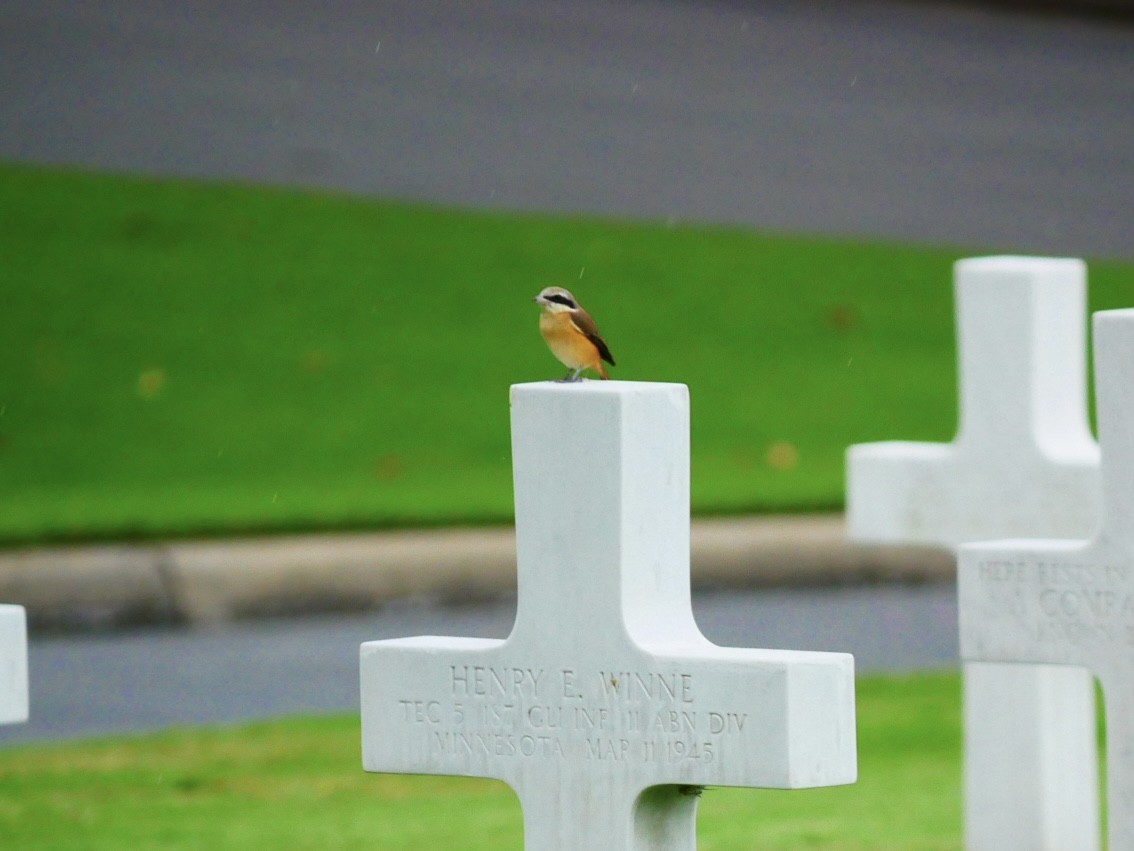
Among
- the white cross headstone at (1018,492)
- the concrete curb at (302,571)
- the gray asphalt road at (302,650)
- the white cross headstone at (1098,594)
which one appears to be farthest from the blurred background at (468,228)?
the white cross headstone at (1098,594)

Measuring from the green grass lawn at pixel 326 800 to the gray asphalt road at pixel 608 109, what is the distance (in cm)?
857

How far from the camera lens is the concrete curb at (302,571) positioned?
417 inches

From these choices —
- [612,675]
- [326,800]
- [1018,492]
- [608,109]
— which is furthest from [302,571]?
[608,109]

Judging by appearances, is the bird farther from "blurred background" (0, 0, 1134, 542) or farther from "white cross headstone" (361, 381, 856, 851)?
"blurred background" (0, 0, 1134, 542)

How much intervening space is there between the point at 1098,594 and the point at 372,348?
882 cm

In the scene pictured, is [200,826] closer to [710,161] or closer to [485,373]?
[485,373]

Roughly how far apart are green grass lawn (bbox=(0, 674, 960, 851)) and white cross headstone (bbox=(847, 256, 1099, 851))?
395 mm

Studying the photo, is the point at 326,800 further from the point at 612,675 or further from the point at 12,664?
the point at 612,675

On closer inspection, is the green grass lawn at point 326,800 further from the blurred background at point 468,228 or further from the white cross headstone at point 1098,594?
the blurred background at point 468,228

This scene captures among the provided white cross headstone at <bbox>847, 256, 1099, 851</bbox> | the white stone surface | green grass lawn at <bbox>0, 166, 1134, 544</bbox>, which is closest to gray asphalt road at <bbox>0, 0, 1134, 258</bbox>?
green grass lawn at <bbox>0, 166, 1134, 544</bbox>

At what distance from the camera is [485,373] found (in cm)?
1355

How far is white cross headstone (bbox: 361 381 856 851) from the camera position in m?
4.46

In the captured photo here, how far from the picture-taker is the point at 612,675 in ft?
15.2

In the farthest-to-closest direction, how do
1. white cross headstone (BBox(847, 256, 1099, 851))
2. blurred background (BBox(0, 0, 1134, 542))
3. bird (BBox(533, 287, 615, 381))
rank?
blurred background (BBox(0, 0, 1134, 542)) < white cross headstone (BBox(847, 256, 1099, 851)) < bird (BBox(533, 287, 615, 381))
